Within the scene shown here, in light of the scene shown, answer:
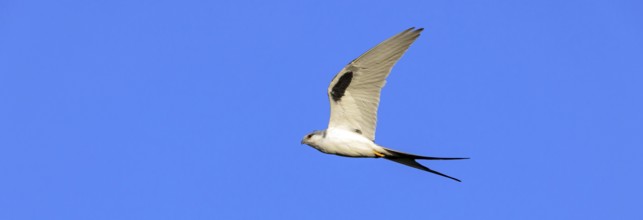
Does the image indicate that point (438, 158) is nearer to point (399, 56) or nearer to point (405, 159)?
point (405, 159)

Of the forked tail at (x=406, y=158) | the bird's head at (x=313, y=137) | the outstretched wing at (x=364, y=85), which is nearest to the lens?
the forked tail at (x=406, y=158)

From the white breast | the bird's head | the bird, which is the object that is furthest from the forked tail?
the bird's head

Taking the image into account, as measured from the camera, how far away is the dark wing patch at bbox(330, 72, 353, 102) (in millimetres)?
11594

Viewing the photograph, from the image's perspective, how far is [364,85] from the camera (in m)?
11.7

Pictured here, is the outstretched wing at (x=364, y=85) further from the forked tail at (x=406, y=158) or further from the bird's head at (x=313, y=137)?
the forked tail at (x=406, y=158)

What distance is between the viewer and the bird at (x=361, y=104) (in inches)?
440

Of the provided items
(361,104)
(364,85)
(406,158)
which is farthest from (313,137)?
(406,158)

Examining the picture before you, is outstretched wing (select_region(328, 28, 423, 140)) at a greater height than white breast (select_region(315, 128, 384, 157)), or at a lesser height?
greater

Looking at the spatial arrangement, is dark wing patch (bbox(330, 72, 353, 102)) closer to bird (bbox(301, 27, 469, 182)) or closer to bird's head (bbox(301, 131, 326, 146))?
bird (bbox(301, 27, 469, 182))

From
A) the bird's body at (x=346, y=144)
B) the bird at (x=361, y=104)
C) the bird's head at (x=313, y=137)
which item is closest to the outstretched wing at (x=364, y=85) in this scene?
the bird at (x=361, y=104)

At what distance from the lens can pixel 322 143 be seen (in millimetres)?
11867

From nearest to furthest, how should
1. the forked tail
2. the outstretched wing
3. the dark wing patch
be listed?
the forked tail < the outstretched wing < the dark wing patch

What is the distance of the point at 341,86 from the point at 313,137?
104 centimetres

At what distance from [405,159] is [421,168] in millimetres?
299
